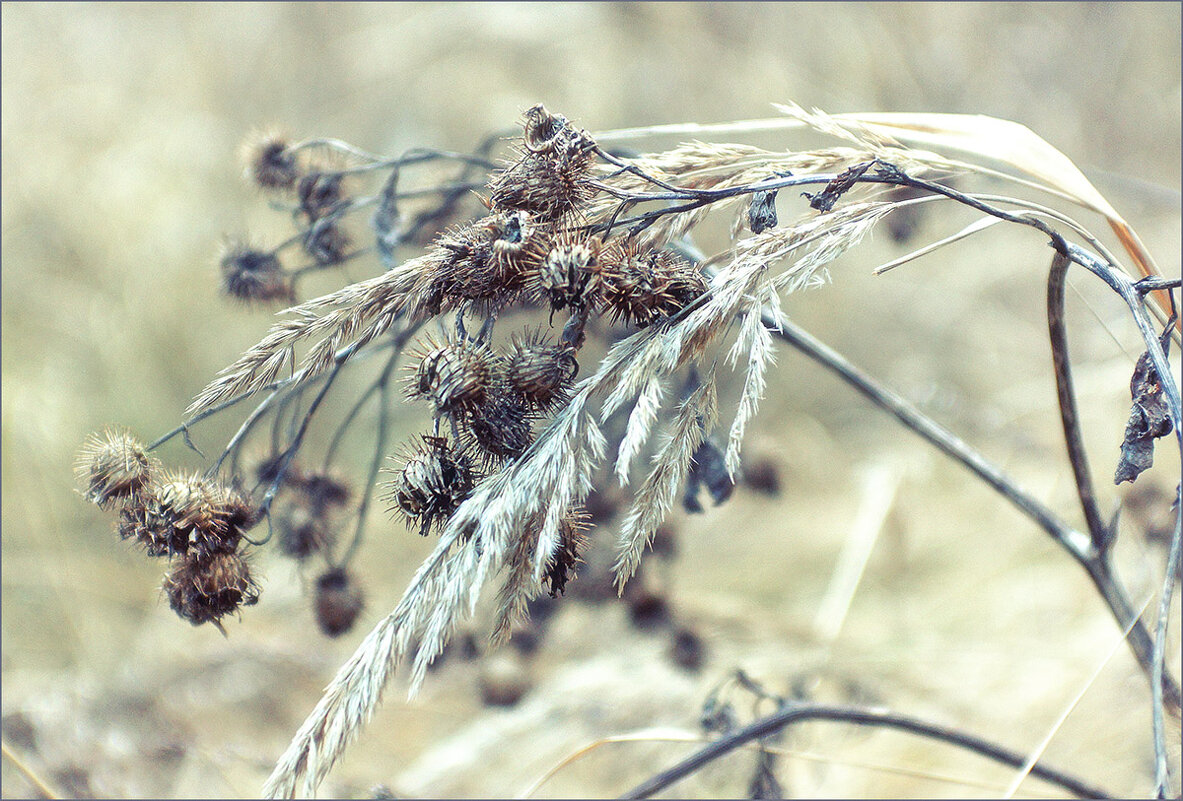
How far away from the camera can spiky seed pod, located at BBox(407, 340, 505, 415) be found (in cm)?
76

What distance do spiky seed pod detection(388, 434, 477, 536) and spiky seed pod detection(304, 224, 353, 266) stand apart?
1.96 ft

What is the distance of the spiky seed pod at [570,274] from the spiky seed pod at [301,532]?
2.28 feet

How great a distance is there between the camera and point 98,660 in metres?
2.74

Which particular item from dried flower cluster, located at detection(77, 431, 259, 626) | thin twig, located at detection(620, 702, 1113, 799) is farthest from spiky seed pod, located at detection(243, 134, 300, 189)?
thin twig, located at detection(620, 702, 1113, 799)

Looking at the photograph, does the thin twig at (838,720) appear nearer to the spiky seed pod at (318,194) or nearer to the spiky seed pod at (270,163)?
the spiky seed pod at (318,194)

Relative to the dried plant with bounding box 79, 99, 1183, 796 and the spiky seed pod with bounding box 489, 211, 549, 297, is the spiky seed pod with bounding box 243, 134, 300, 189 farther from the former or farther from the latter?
the spiky seed pod with bounding box 489, 211, 549, 297

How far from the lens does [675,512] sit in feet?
7.59

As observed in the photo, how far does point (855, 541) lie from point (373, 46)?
3.11 m

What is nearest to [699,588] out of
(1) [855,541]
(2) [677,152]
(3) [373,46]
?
(1) [855,541]

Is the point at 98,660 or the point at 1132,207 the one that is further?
the point at 1132,207

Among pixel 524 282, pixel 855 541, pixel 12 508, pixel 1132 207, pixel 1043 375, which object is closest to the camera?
pixel 524 282

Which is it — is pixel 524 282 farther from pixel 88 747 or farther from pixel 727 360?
pixel 88 747

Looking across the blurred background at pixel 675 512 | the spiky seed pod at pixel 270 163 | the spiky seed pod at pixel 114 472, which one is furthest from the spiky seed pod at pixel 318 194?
the blurred background at pixel 675 512

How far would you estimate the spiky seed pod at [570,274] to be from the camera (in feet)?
2.47
